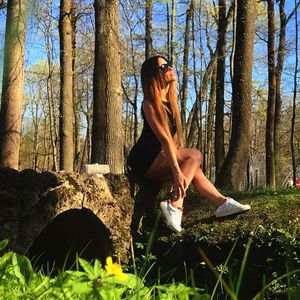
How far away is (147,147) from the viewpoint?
5039mm

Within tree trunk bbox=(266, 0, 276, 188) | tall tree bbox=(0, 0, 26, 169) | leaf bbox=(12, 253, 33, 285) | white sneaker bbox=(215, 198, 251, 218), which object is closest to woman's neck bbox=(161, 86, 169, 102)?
white sneaker bbox=(215, 198, 251, 218)

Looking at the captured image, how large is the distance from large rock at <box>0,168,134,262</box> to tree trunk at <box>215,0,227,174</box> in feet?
24.1

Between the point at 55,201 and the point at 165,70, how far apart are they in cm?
167

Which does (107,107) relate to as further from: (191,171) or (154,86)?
(191,171)

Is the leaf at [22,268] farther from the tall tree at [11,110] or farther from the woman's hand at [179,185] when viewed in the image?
the tall tree at [11,110]

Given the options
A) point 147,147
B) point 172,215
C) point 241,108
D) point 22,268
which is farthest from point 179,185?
point 241,108

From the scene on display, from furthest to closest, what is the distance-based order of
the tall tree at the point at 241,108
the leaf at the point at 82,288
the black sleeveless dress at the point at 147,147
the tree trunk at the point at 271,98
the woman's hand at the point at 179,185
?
the tree trunk at the point at 271,98
the tall tree at the point at 241,108
the black sleeveless dress at the point at 147,147
the woman's hand at the point at 179,185
the leaf at the point at 82,288

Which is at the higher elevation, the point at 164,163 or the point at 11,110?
the point at 11,110

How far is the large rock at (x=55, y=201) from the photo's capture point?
14.8ft

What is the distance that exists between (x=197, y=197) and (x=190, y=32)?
690 inches

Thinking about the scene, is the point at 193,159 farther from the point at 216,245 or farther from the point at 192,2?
the point at 192,2

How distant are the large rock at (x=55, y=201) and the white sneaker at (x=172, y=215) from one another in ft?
2.08

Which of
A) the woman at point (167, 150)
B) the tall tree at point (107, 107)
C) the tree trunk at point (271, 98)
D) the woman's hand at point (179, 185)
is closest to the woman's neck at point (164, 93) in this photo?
the woman at point (167, 150)

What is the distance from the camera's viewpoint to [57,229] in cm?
582
